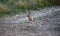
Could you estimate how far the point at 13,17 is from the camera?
21.5 feet

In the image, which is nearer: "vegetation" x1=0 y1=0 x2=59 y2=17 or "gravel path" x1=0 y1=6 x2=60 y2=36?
"gravel path" x1=0 y1=6 x2=60 y2=36

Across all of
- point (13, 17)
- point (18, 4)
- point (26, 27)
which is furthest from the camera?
point (18, 4)

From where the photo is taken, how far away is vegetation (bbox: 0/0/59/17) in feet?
23.6

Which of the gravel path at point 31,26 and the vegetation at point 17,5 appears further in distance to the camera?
the vegetation at point 17,5

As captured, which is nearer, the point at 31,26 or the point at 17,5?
the point at 31,26

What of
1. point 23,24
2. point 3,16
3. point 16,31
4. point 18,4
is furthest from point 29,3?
point 16,31

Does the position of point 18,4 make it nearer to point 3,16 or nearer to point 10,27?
point 3,16

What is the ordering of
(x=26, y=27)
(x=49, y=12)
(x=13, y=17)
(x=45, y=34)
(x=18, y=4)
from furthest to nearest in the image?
(x=18, y=4)
(x=49, y=12)
(x=13, y=17)
(x=26, y=27)
(x=45, y=34)

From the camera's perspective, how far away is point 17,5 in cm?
772

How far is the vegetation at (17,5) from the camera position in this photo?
7182mm

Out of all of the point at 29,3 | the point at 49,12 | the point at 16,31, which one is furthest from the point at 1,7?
the point at 16,31

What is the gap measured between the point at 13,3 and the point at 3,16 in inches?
53.7

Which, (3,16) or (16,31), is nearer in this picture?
(16,31)

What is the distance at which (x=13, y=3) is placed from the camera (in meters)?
7.87
